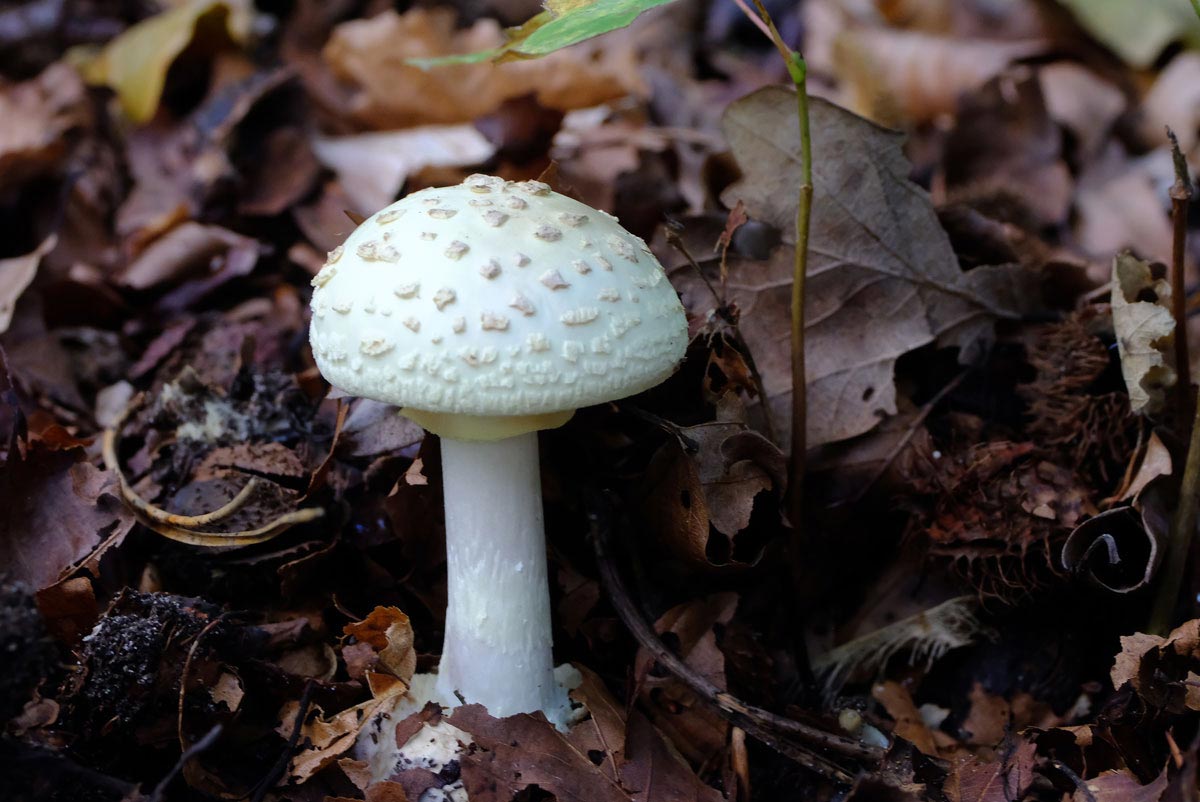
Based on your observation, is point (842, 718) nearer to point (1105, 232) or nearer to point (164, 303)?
point (164, 303)

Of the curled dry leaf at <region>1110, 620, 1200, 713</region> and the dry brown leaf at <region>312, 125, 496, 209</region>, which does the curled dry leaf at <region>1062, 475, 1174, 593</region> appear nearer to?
the curled dry leaf at <region>1110, 620, 1200, 713</region>

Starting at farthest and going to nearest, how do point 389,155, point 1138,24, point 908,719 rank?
1. point 1138,24
2. point 389,155
3. point 908,719

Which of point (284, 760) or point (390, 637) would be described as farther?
point (390, 637)

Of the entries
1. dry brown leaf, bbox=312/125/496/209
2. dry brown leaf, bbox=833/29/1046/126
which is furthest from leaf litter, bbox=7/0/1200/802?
dry brown leaf, bbox=833/29/1046/126

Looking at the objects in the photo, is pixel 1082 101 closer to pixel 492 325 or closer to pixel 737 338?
pixel 737 338

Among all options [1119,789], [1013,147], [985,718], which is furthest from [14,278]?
[1013,147]

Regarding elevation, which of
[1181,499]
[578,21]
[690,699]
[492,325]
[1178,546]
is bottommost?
[690,699]

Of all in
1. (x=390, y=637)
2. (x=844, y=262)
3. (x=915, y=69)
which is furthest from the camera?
(x=915, y=69)
